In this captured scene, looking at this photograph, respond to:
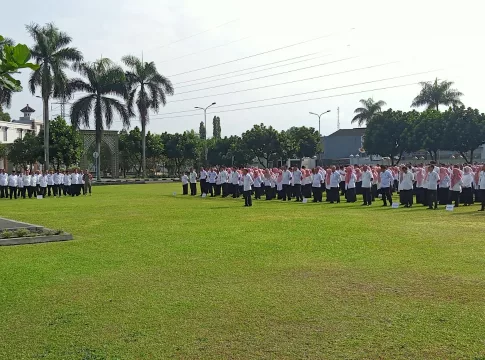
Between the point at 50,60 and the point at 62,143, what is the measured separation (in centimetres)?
917

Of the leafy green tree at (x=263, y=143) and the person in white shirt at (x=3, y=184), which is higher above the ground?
the leafy green tree at (x=263, y=143)

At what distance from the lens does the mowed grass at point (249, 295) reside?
5.54 metres

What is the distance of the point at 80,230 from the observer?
49.2ft

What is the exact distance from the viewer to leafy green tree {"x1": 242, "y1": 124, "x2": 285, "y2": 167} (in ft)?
210

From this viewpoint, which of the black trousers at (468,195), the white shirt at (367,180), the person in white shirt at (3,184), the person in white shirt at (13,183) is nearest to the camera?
the black trousers at (468,195)

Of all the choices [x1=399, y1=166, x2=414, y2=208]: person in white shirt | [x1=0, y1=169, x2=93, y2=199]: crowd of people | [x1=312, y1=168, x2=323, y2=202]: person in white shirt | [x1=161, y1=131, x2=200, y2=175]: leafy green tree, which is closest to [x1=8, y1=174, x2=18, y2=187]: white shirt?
[x1=0, y1=169, x2=93, y2=199]: crowd of people

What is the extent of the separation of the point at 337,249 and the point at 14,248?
22.2 ft

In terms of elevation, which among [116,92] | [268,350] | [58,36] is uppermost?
[58,36]

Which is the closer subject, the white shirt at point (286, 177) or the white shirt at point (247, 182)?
the white shirt at point (247, 182)

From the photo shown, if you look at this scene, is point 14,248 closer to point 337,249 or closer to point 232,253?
point 232,253

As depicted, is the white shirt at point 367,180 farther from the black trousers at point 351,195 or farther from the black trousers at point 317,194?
the black trousers at point 317,194

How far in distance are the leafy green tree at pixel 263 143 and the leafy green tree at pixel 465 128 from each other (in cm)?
2096

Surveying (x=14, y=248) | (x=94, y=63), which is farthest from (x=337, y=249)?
(x=94, y=63)

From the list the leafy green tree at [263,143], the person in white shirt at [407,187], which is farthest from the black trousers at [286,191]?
the leafy green tree at [263,143]
